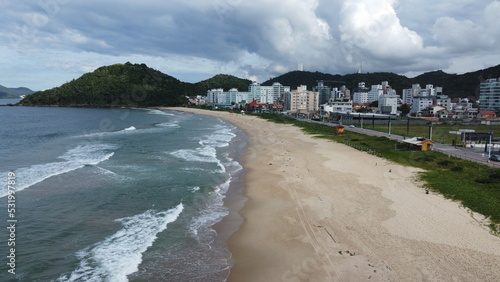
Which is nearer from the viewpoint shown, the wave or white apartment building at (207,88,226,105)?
the wave

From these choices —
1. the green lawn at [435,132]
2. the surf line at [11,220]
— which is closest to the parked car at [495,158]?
the green lawn at [435,132]

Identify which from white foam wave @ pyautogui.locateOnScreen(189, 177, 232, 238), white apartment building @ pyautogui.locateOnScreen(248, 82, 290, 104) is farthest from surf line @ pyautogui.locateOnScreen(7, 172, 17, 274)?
white apartment building @ pyautogui.locateOnScreen(248, 82, 290, 104)

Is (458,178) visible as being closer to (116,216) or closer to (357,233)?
(357,233)

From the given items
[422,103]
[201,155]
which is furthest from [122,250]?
[422,103]

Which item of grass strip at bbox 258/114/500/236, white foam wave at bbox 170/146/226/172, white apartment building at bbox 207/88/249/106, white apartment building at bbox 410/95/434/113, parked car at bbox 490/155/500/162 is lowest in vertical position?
white foam wave at bbox 170/146/226/172

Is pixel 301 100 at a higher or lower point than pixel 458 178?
higher

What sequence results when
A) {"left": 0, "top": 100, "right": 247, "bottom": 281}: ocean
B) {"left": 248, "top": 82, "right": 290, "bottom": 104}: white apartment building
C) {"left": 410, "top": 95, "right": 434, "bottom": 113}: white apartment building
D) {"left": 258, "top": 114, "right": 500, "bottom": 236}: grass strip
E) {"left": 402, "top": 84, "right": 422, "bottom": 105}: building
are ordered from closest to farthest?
{"left": 0, "top": 100, "right": 247, "bottom": 281}: ocean → {"left": 258, "top": 114, "right": 500, "bottom": 236}: grass strip → {"left": 410, "top": 95, "right": 434, "bottom": 113}: white apartment building → {"left": 402, "top": 84, "right": 422, "bottom": 105}: building → {"left": 248, "top": 82, "right": 290, "bottom": 104}: white apartment building

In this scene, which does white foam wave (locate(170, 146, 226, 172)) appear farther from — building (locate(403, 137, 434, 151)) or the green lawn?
the green lawn

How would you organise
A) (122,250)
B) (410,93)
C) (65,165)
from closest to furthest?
(122,250) < (65,165) < (410,93)

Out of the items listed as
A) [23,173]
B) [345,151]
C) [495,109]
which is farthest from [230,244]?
[495,109]
